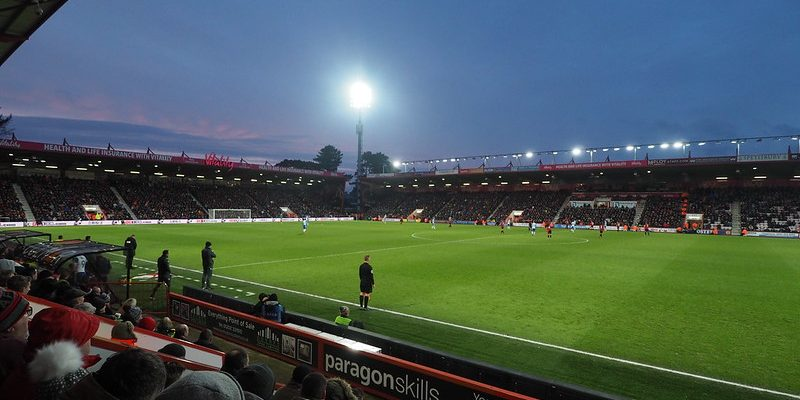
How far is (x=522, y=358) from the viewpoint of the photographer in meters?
9.47

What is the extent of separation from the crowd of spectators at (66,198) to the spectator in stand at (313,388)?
197 feet

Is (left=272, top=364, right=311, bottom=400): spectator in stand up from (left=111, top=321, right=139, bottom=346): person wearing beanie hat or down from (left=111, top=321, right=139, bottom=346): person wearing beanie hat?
up

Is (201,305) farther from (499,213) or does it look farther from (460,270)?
(499,213)

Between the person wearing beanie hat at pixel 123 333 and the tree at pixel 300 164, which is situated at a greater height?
the tree at pixel 300 164

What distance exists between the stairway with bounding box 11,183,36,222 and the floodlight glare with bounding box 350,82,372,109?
144 feet

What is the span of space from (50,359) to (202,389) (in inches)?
44.0

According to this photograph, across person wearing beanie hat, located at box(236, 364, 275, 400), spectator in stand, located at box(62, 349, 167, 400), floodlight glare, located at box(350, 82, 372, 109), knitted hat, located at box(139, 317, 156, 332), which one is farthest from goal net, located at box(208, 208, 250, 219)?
spectator in stand, located at box(62, 349, 167, 400)

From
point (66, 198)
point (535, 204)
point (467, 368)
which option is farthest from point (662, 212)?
point (66, 198)

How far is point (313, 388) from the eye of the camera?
3.10 m

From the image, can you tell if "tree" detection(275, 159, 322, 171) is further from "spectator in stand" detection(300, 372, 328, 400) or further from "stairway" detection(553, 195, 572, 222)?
"spectator in stand" detection(300, 372, 328, 400)

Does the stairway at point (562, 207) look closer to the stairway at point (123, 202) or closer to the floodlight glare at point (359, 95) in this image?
the floodlight glare at point (359, 95)

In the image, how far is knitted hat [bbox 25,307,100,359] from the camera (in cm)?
221

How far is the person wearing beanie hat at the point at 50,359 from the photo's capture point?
2.11m

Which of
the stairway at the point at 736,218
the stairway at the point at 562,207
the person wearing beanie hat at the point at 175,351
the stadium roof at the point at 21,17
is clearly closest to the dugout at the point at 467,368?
the person wearing beanie hat at the point at 175,351
